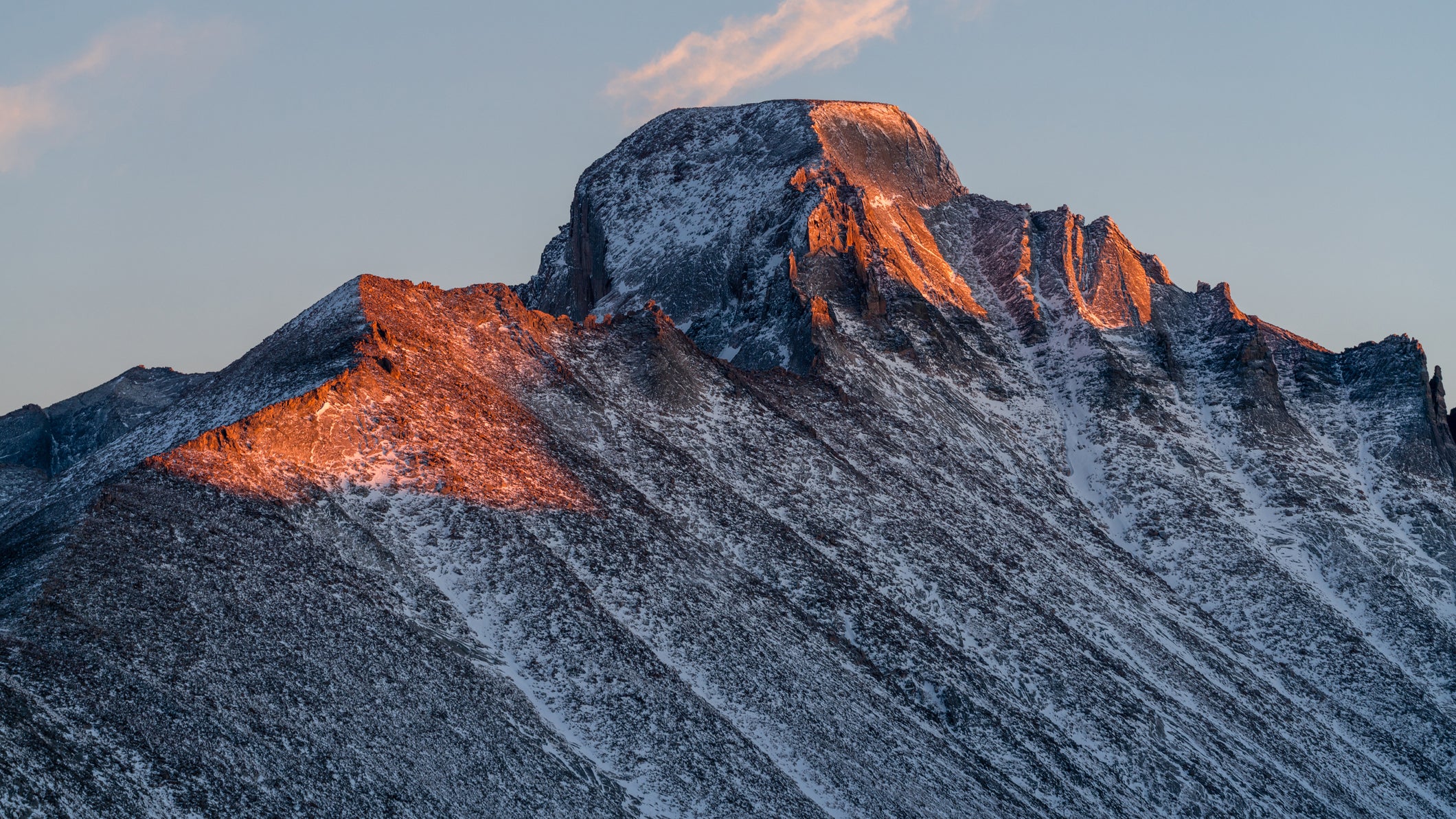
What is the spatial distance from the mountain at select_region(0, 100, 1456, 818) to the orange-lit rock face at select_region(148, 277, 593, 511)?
0.66 ft

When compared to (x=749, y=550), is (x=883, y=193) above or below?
above

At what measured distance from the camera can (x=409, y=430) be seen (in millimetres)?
56406

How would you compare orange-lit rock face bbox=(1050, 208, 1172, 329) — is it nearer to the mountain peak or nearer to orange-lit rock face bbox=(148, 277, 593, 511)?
the mountain peak

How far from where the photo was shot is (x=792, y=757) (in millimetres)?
47500

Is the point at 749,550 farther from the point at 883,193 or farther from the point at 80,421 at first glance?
the point at 883,193

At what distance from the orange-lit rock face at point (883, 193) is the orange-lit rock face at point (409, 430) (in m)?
33.3

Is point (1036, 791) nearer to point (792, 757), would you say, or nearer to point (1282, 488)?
point (792, 757)

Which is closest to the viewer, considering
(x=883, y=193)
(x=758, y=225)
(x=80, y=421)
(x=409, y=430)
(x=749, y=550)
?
(x=409, y=430)

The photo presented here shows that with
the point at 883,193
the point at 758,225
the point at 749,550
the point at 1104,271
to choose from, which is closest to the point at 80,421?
the point at 758,225

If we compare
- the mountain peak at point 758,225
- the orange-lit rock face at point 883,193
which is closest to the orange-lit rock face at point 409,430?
the mountain peak at point 758,225

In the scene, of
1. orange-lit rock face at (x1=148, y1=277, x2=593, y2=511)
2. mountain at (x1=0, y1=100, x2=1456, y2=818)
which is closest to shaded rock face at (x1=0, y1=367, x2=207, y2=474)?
mountain at (x1=0, y1=100, x2=1456, y2=818)

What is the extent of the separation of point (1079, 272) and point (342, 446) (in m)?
70.9

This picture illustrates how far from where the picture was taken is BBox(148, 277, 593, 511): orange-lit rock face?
5144 centimetres

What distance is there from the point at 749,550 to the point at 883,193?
2332 inches
